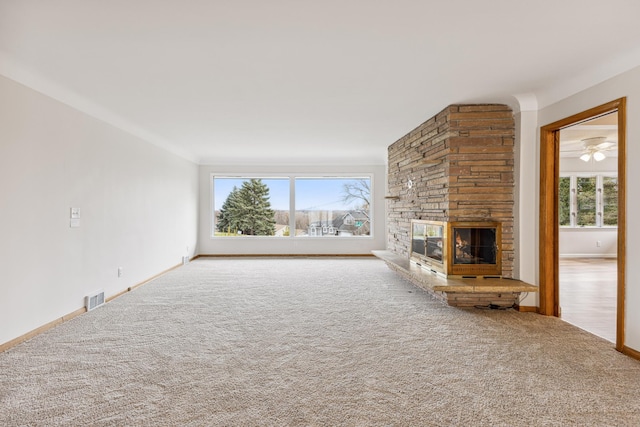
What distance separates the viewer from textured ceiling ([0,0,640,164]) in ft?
6.85

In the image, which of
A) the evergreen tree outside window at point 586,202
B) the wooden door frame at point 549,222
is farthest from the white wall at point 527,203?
the evergreen tree outside window at point 586,202

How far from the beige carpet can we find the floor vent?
0.71 feet

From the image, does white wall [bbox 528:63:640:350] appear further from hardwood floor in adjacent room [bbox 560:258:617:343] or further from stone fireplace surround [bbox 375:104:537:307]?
stone fireplace surround [bbox 375:104:537:307]

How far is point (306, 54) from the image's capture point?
267 centimetres

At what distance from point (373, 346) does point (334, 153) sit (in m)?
5.17

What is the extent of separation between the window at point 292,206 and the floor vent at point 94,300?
4212 mm

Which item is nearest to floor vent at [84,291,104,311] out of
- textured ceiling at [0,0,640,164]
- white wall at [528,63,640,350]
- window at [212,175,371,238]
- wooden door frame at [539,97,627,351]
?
textured ceiling at [0,0,640,164]

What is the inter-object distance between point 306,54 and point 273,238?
233 inches

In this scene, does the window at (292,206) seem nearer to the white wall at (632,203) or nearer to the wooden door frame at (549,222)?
the wooden door frame at (549,222)

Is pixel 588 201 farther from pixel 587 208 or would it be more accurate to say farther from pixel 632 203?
pixel 632 203

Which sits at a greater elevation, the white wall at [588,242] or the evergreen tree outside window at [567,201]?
the evergreen tree outside window at [567,201]

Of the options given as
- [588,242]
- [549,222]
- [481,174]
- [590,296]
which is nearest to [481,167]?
[481,174]

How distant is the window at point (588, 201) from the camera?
25.9 feet

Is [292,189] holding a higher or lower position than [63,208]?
higher
